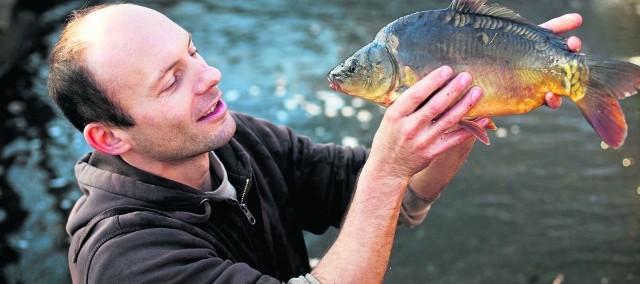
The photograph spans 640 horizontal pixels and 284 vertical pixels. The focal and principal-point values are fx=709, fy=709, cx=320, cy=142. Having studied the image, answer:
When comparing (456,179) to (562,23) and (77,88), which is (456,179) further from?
(77,88)

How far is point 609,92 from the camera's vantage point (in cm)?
221

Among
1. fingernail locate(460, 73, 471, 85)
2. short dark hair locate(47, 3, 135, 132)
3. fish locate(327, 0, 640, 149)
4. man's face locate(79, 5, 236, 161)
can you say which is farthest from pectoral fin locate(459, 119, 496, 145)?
short dark hair locate(47, 3, 135, 132)

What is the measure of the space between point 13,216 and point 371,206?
4.42m

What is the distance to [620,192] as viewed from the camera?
5.57 m

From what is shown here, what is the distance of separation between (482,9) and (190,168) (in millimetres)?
1192

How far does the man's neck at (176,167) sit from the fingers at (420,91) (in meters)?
0.86

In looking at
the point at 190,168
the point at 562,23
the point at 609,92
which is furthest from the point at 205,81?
the point at 609,92

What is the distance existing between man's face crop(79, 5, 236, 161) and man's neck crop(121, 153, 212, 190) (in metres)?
0.05

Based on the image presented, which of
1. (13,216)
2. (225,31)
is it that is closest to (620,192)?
(13,216)

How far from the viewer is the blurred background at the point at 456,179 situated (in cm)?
489

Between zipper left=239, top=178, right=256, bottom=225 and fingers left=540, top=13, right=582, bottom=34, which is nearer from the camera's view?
fingers left=540, top=13, right=582, bottom=34

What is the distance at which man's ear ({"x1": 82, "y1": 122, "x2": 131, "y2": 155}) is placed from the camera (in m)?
2.55

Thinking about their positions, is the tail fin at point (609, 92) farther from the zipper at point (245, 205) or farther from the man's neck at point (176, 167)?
the man's neck at point (176, 167)

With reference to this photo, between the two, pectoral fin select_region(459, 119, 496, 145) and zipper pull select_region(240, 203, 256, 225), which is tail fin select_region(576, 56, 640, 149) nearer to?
pectoral fin select_region(459, 119, 496, 145)
